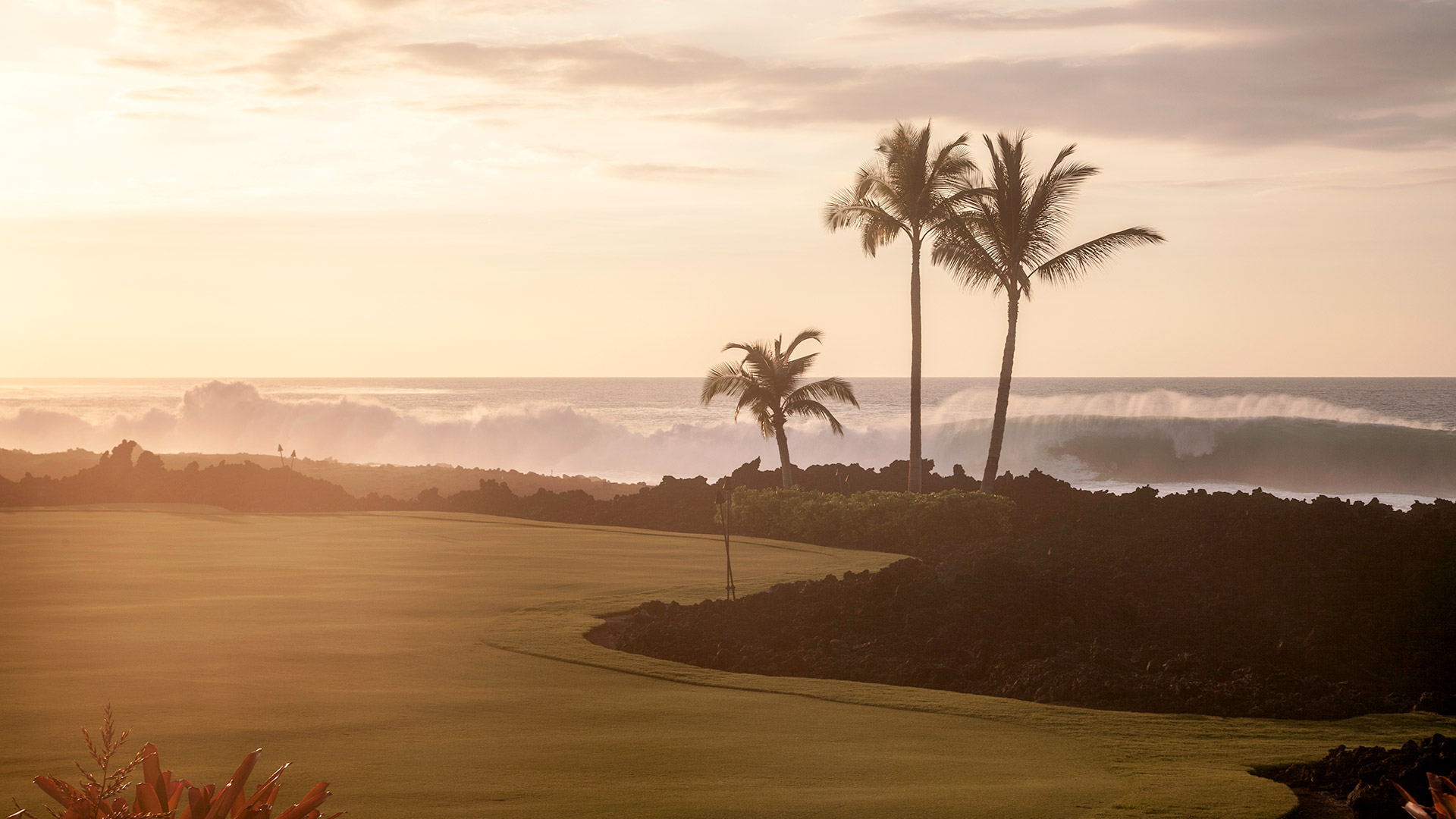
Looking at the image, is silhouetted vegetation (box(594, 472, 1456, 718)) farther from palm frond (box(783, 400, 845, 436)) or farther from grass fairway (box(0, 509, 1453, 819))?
palm frond (box(783, 400, 845, 436))

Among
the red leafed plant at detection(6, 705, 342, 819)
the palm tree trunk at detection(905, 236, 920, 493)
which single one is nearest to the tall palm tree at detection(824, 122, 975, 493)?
the palm tree trunk at detection(905, 236, 920, 493)

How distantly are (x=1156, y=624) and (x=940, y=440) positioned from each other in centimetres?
4485

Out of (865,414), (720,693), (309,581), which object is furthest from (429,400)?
(720,693)

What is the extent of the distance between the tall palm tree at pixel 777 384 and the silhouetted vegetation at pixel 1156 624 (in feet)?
34.1

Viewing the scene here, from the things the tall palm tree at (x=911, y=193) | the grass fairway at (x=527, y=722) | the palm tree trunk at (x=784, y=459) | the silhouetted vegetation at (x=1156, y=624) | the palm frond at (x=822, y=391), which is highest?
the tall palm tree at (x=911, y=193)

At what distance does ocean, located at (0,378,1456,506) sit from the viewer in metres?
50.3

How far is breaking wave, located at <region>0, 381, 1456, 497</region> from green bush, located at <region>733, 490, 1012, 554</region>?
30.1 metres

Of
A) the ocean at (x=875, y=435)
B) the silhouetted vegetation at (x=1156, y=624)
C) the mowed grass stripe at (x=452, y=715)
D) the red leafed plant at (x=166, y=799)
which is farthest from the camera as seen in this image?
the ocean at (x=875, y=435)

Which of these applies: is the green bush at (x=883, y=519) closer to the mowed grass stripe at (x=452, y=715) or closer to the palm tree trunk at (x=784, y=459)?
the palm tree trunk at (x=784, y=459)

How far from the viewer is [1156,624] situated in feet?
42.1

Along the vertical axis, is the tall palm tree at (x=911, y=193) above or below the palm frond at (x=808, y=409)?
above

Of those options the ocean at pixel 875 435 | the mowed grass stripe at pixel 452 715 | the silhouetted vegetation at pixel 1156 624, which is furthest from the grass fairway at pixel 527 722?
the ocean at pixel 875 435

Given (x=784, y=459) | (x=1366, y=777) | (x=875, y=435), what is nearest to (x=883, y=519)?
(x=784, y=459)

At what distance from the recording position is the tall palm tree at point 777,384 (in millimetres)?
26484
